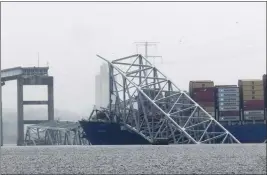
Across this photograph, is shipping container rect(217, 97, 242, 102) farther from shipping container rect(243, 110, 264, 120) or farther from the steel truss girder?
the steel truss girder

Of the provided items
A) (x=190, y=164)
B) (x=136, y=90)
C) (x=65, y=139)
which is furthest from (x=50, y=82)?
(x=190, y=164)

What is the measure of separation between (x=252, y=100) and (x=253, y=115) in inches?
57.5

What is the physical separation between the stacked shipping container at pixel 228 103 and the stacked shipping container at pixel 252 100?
2.20 feet

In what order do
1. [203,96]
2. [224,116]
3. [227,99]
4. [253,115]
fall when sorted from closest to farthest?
[227,99] < [253,115] < [224,116] < [203,96]

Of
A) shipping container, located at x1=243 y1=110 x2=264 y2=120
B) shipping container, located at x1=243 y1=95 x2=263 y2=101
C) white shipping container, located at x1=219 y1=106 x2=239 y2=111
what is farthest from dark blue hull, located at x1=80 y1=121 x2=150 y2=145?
shipping container, located at x1=243 y1=95 x2=263 y2=101

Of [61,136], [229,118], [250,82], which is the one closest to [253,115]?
[229,118]

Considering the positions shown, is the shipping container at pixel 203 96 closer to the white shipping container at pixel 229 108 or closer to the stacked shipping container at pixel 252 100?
the white shipping container at pixel 229 108

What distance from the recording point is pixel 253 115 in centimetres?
5300

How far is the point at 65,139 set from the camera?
A: 196 ft

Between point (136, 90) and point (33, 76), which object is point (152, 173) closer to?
point (136, 90)

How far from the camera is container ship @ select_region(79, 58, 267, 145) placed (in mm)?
52812

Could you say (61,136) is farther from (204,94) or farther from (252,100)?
(252,100)

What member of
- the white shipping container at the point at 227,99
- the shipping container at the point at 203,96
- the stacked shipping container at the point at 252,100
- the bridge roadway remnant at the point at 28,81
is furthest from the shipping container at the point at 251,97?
the bridge roadway remnant at the point at 28,81

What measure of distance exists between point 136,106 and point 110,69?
4.85m
